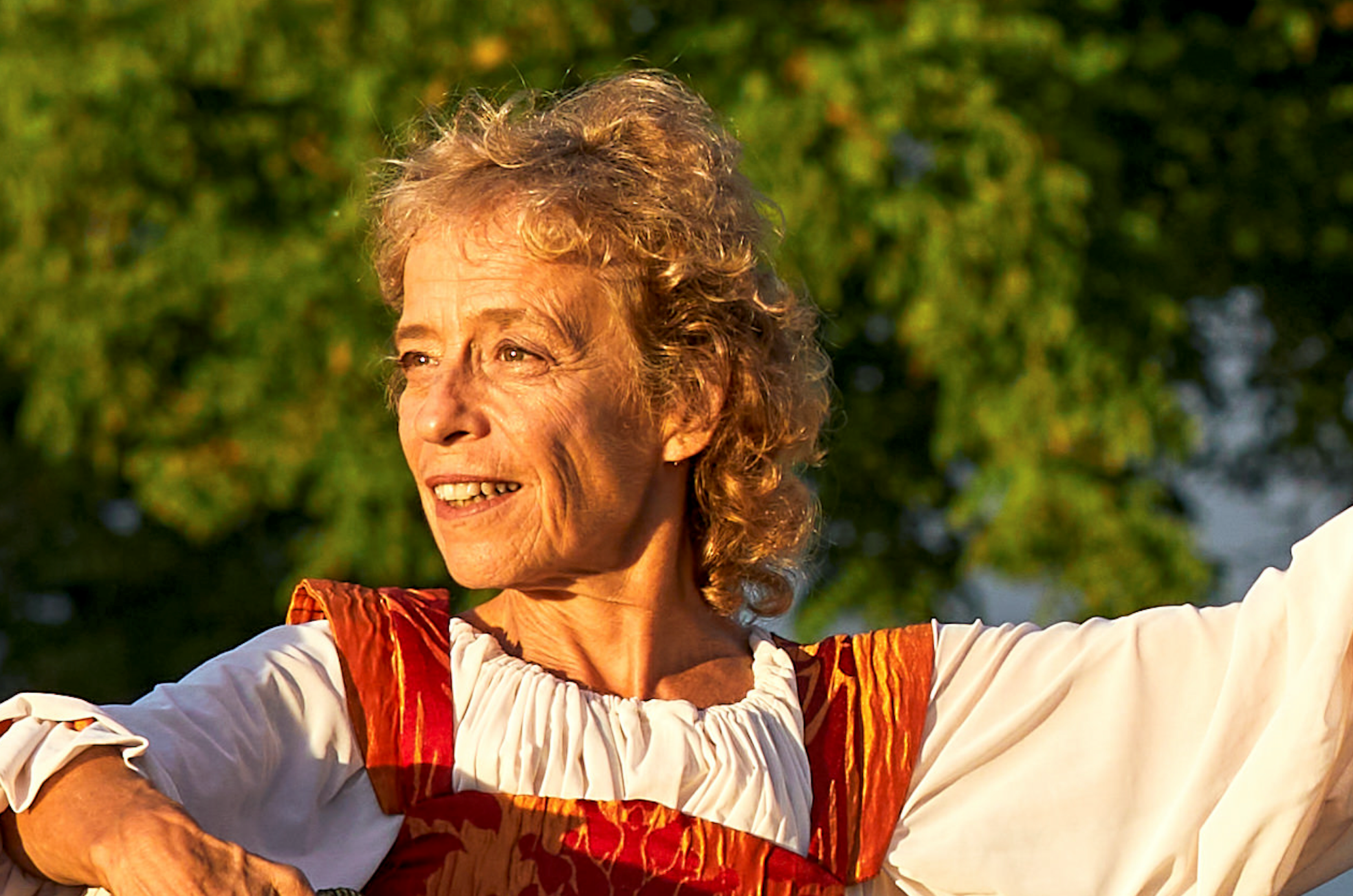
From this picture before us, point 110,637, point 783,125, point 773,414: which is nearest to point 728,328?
point 773,414

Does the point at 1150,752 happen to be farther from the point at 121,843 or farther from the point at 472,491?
the point at 121,843

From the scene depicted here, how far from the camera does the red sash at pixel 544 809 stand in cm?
198

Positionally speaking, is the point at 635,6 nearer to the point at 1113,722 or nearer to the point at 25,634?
the point at 25,634

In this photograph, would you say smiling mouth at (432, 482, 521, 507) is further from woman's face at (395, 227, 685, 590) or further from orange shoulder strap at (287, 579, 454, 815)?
orange shoulder strap at (287, 579, 454, 815)

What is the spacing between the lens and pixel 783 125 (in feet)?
16.6

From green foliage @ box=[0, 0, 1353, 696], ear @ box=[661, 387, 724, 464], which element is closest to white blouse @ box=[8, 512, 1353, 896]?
ear @ box=[661, 387, 724, 464]

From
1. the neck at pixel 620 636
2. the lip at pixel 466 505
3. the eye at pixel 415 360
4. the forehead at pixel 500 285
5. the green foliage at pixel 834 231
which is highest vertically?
the green foliage at pixel 834 231

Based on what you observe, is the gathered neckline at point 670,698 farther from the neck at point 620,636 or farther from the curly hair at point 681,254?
the curly hair at point 681,254

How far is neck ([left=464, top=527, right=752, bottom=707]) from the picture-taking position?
2189mm

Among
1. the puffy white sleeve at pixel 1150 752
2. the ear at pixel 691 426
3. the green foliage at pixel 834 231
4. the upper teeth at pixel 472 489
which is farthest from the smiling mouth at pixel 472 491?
the green foliage at pixel 834 231

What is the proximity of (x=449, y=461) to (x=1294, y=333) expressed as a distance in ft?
15.8

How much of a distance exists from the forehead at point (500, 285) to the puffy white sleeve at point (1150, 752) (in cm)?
58

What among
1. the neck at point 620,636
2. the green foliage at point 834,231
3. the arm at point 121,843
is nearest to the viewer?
the arm at point 121,843

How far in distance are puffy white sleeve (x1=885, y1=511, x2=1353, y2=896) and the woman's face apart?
0.49 metres
